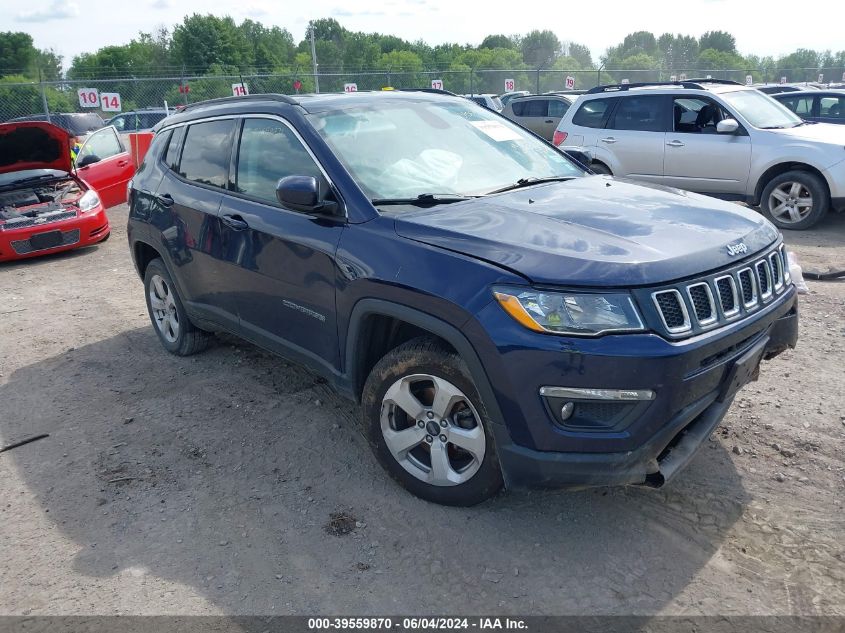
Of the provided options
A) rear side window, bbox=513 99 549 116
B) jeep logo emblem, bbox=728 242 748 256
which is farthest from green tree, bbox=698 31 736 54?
jeep logo emblem, bbox=728 242 748 256

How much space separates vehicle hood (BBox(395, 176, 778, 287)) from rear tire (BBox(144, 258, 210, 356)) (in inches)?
101

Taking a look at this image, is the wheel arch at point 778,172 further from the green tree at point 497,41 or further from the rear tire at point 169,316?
the green tree at point 497,41

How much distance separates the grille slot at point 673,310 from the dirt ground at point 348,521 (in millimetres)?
981

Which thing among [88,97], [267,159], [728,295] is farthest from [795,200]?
[88,97]

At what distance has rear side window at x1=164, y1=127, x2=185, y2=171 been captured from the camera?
16.7ft

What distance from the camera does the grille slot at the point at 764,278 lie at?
324cm

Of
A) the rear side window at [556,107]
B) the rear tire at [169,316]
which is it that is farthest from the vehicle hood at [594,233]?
the rear side window at [556,107]

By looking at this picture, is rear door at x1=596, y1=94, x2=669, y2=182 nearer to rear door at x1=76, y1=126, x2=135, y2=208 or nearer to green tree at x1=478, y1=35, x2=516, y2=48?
rear door at x1=76, y1=126, x2=135, y2=208

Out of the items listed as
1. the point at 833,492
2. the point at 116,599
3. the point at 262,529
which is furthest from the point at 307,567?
the point at 833,492

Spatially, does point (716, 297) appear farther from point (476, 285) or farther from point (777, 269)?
point (476, 285)

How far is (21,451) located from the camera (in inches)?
169

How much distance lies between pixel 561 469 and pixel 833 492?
1.49m

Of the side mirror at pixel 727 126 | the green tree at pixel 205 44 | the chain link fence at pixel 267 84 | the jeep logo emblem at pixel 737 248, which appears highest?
the green tree at pixel 205 44

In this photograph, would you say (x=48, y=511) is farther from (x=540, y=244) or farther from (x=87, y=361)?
(x=540, y=244)
